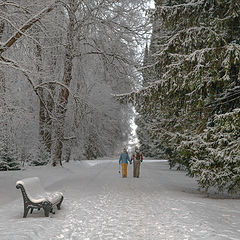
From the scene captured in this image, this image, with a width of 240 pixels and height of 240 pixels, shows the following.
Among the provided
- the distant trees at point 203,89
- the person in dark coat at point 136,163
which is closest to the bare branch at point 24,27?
the distant trees at point 203,89

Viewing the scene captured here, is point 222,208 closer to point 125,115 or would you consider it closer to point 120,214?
point 120,214

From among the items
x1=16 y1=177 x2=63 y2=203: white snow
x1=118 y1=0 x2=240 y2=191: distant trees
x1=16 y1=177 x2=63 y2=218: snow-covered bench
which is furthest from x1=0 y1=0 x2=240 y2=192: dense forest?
x1=16 y1=177 x2=63 y2=218: snow-covered bench

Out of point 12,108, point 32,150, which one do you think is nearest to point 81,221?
point 12,108

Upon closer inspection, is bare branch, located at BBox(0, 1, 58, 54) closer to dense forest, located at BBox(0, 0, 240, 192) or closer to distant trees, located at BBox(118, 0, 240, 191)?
dense forest, located at BBox(0, 0, 240, 192)

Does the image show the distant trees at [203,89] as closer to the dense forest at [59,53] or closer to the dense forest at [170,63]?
the dense forest at [170,63]

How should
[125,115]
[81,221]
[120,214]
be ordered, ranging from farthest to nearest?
[125,115] → [120,214] → [81,221]

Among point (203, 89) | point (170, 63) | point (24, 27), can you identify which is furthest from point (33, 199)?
point (170, 63)

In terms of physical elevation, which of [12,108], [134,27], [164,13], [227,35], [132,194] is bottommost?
[132,194]

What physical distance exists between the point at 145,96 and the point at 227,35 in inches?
129

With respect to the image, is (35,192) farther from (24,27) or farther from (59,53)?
(59,53)

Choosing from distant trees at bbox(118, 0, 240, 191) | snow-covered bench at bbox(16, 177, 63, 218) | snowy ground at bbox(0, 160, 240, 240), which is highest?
distant trees at bbox(118, 0, 240, 191)

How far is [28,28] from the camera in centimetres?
1167

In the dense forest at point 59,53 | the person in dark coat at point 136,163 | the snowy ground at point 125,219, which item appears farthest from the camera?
the person in dark coat at point 136,163

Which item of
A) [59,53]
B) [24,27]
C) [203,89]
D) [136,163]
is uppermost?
[59,53]
